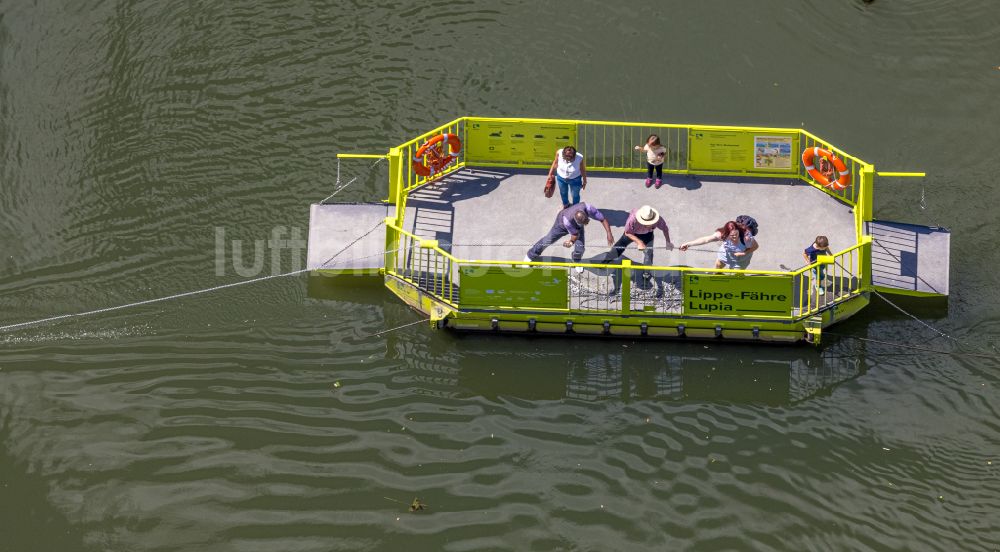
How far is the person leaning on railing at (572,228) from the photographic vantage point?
23.8 meters

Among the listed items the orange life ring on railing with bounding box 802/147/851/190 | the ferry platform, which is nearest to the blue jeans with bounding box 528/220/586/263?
the ferry platform

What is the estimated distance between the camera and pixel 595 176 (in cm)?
2619

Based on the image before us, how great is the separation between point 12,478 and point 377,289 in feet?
24.7

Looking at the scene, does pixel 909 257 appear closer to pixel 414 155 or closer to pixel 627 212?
pixel 627 212

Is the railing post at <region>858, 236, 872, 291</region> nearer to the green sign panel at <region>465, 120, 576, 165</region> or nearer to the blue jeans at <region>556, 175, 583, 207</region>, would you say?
the blue jeans at <region>556, 175, 583, 207</region>

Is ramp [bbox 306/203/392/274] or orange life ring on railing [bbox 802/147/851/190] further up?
orange life ring on railing [bbox 802/147/851/190]

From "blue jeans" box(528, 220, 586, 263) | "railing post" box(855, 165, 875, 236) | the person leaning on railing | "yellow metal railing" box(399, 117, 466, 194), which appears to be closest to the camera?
the person leaning on railing

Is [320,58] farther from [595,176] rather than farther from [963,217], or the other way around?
[963,217]

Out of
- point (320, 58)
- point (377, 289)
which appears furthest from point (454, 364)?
point (320, 58)

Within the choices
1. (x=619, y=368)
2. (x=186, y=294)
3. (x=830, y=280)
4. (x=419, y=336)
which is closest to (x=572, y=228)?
(x=619, y=368)

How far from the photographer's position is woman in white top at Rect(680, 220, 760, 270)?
926 inches

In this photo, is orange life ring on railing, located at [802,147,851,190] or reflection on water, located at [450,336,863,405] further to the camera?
orange life ring on railing, located at [802,147,851,190]

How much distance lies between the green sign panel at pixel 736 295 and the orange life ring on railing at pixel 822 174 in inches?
116

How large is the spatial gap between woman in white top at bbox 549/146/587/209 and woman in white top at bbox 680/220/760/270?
2.63 meters
